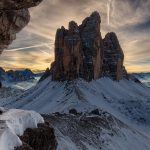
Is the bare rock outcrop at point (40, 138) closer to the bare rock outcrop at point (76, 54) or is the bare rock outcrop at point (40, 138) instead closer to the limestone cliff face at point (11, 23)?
the limestone cliff face at point (11, 23)

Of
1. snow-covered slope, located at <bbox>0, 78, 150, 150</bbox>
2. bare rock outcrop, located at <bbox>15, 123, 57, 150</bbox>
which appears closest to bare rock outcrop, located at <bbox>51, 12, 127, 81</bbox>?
snow-covered slope, located at <bbox>0, 78, 150, 150</bbox>

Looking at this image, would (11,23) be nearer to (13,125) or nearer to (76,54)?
(13,125)

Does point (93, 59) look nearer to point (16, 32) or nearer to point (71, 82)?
point (71, 82)

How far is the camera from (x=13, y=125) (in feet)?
91.1

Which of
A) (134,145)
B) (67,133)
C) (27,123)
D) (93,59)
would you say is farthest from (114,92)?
(27,123)

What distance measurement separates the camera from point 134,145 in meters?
90.5

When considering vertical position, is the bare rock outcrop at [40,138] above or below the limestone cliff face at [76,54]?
below

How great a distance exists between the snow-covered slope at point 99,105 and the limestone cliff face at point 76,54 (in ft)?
19.1

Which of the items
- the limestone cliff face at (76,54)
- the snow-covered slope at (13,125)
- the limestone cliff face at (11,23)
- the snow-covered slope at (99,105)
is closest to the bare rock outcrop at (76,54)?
the limestone cliff face at (76,54)

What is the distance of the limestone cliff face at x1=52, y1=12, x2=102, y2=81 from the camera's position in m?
182

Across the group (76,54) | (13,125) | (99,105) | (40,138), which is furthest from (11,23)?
(76,54)

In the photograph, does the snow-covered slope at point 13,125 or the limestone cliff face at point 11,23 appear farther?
the limestone cliff face at point 11,23

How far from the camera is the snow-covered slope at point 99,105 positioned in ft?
289

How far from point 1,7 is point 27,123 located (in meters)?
10.9
